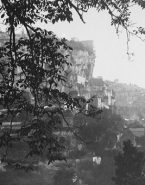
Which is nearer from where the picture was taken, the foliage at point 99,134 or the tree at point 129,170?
the tree at point 129,170

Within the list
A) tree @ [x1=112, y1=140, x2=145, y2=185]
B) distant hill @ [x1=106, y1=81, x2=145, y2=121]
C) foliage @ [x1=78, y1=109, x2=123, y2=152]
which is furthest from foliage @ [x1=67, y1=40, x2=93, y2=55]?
tree @ [x1=112, y1=140, x2=145, y2=185]

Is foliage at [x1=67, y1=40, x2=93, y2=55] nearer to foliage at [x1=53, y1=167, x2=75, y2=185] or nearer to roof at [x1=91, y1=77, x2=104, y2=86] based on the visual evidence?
roof at [x1=91, y1=77, x2=104, y2=86]

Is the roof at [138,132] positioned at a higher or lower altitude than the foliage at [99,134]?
lower

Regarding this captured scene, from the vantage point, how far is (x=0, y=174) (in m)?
36.7

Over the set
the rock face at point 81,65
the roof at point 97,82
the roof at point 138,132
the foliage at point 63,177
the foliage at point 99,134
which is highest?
the rock face at point 81,65

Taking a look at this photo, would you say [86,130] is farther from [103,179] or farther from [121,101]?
[121,101]

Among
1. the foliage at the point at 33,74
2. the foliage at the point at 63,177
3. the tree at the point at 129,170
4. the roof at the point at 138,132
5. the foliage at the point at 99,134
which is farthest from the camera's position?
the roof at the point at 138,132

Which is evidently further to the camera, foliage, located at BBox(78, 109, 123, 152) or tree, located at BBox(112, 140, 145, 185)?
foliage, located at BBox(78, 109, 123, 152)

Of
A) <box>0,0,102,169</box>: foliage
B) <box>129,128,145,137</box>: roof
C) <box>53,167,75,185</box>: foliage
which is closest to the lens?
<box>0,0,102,169</box>: foliage

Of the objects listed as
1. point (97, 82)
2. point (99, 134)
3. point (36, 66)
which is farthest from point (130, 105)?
point (36, 66)

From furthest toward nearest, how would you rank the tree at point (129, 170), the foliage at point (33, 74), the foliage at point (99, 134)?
the foliage at point (99, 134)
the tree at point (129, 170)
the foliage at point (33, 74)

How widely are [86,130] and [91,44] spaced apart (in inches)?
2365

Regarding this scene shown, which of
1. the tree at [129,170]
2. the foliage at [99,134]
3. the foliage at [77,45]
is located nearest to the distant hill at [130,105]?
the foliage at [77,45]

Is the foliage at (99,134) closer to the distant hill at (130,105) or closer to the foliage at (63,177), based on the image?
the foliage at (63,177)
